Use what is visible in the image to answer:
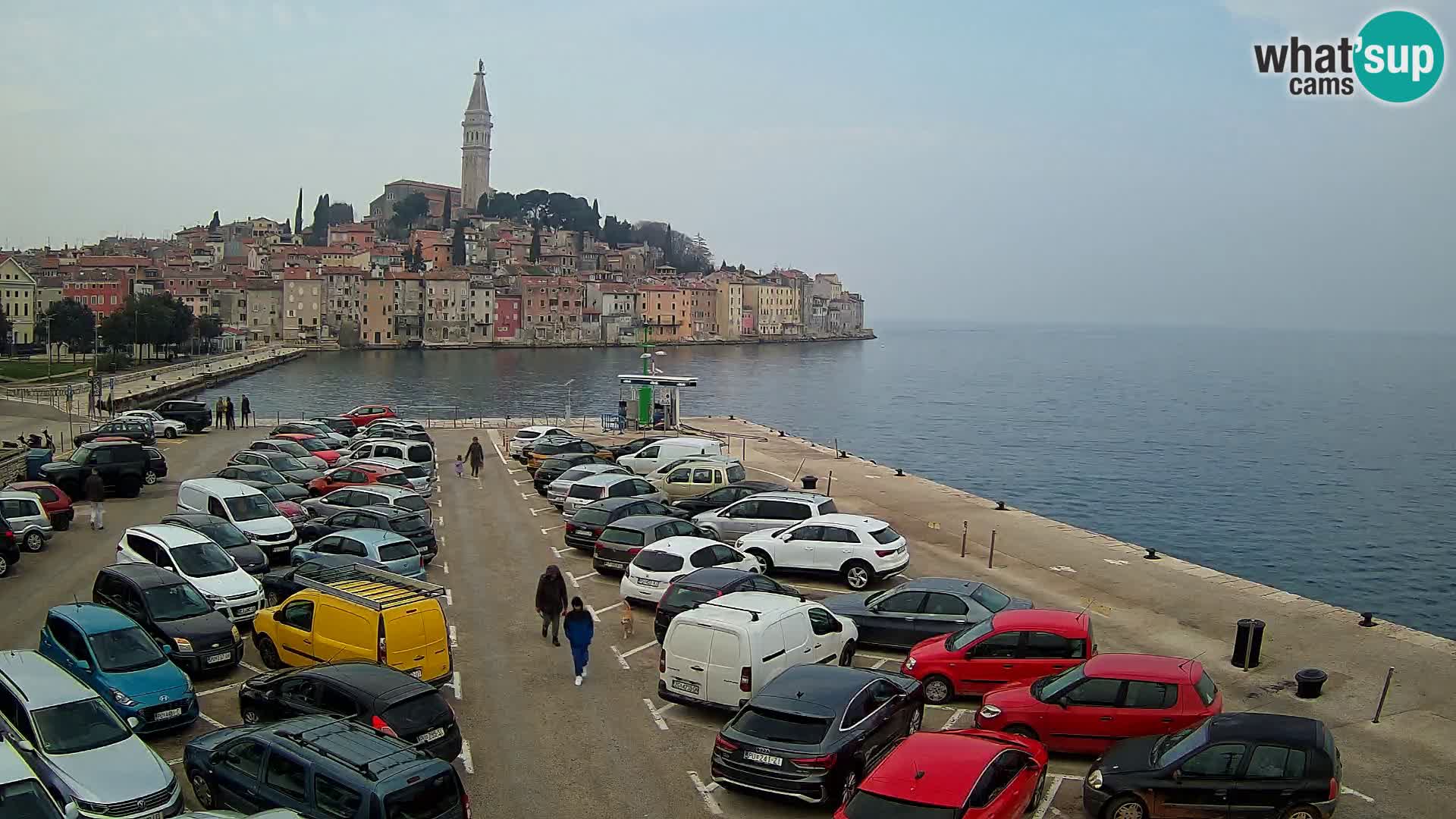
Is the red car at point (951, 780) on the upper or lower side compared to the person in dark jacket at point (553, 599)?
upper

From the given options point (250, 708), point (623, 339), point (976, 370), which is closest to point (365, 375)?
point (623, 339)

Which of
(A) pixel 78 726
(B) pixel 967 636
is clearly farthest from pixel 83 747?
(B) pixel 967 636

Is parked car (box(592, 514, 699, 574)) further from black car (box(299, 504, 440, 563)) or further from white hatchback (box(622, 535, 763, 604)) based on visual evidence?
black car (box(299, 504, 440, 563))

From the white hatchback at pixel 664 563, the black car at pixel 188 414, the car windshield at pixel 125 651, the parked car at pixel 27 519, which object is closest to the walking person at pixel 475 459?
the parked car at pixel 27 519

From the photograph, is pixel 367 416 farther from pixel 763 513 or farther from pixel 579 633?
pixel 579 633

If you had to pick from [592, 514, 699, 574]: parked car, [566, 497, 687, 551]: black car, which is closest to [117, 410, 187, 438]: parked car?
[566, 497, 687, 551]: black car

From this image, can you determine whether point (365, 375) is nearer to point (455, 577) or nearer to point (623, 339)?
point (623, 339)

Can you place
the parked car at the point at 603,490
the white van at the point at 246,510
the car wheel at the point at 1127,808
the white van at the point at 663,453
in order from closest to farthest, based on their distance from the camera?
the car wheel at the point at 1127,808
the white van at the point at 246,510
the parked car at the point at 603,490
the white van at the point at 663,453

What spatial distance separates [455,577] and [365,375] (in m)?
95.5

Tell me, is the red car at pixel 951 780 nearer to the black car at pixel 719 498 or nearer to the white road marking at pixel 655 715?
the white road marking at pixel 655 715

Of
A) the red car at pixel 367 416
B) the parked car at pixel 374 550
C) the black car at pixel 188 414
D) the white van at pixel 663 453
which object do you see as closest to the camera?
the parked car at pixel 374 550

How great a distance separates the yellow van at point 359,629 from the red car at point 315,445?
55.7 ft

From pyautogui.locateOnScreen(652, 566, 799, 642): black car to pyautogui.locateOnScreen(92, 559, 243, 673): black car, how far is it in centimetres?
500

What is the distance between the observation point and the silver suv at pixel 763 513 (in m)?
20.3
